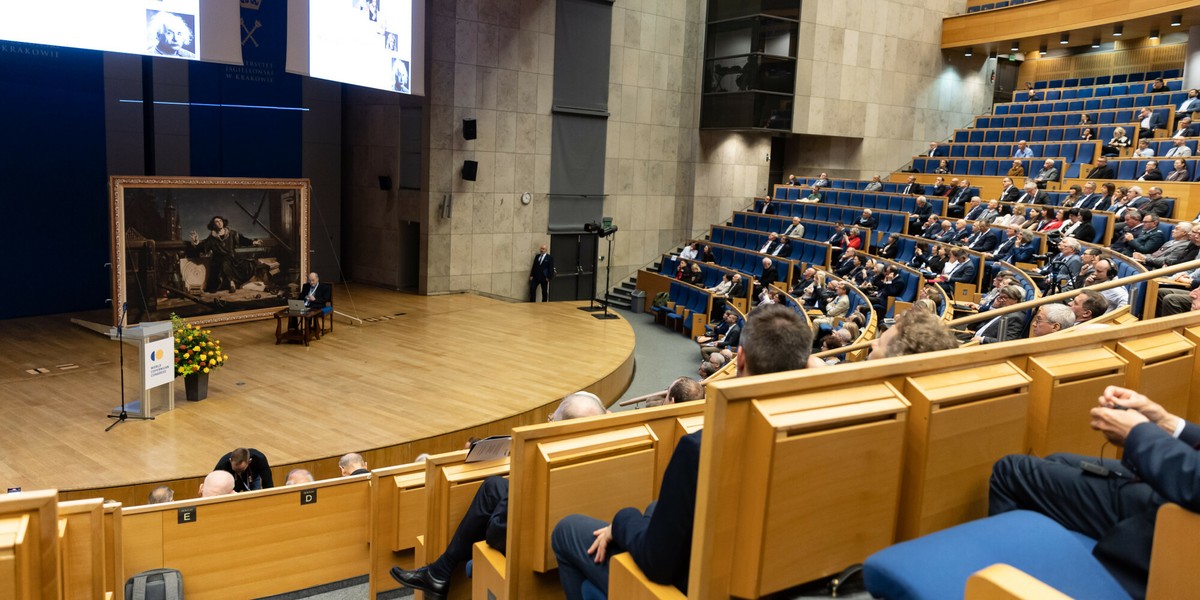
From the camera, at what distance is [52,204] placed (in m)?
8.39

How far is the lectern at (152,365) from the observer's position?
5.29 m

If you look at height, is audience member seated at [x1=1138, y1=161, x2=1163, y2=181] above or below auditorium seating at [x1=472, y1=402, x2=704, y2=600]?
above

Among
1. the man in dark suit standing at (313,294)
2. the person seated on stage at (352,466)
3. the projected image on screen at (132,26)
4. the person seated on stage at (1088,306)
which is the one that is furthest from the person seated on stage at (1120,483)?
the man in dark suit standing at (313,294)

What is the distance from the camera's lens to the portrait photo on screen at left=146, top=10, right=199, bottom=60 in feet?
19.5

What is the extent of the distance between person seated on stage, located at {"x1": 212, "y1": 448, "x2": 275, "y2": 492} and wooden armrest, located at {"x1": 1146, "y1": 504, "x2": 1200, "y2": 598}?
3.64 m

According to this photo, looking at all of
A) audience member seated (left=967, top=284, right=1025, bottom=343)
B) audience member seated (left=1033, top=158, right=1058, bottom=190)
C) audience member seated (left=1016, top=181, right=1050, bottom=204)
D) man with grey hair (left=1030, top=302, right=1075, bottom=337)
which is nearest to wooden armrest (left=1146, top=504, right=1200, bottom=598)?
man with grey hair (left=1030, top=302, right=1075, bottom=337)

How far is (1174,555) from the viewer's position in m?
1.12

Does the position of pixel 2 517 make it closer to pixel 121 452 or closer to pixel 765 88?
pixel 121 452

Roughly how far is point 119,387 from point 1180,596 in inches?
255

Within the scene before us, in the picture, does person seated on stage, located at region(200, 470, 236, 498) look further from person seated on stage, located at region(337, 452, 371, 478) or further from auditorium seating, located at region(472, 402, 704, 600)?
auditorium seating, located at region(472, 402, 704, 600)

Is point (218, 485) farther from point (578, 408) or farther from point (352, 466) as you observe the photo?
point (578, 408)

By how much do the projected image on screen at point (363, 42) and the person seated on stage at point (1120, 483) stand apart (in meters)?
6.44

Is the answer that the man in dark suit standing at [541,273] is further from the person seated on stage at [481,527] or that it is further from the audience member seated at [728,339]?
the person seated on stage at [481,527]

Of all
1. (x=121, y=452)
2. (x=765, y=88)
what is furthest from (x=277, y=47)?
(x=765, y=88)
